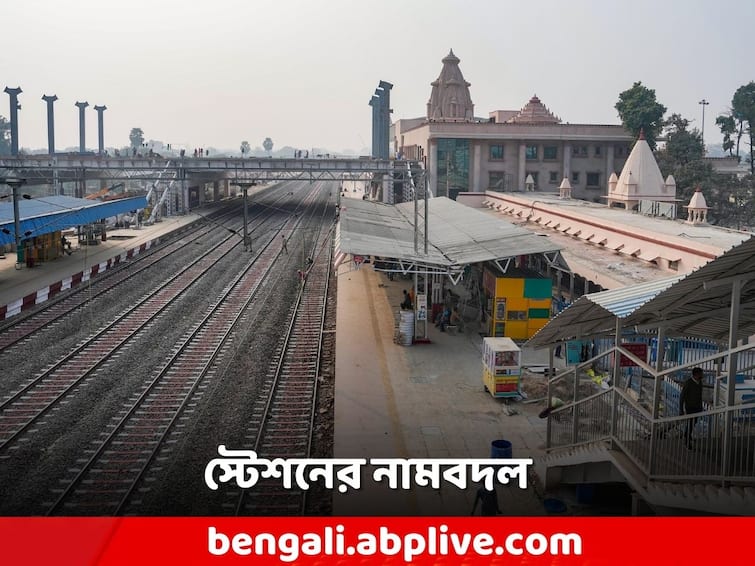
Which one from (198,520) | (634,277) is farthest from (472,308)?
(198,520)

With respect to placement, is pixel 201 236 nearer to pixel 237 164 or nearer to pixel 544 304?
pixel 237 164

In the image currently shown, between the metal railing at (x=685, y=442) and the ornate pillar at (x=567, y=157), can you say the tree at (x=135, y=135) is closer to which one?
the ornate pillar at (x=567, y=157)

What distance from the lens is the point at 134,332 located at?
23.7m

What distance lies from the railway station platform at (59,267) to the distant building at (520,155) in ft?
83.9

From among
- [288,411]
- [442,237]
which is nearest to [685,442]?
[288,411]

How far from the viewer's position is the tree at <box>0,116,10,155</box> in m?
107

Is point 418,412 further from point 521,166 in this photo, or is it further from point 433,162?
point 521,166

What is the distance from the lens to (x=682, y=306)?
10.8 metres

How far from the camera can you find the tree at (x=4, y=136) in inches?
4229

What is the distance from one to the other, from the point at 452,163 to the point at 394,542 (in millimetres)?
63892

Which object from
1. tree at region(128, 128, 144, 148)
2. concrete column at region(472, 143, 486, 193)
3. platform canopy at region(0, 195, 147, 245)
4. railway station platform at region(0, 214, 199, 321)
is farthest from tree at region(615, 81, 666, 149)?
tree at region(128, 128, 144, 148)

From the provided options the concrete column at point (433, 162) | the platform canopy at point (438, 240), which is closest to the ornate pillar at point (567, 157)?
the concrete column at point (433, 162)

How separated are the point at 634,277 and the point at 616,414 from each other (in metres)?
14.4

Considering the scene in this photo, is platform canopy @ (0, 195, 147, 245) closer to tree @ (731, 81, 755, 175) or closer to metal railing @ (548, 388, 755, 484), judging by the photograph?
metal railing @ (548, 388, 755, 484)
